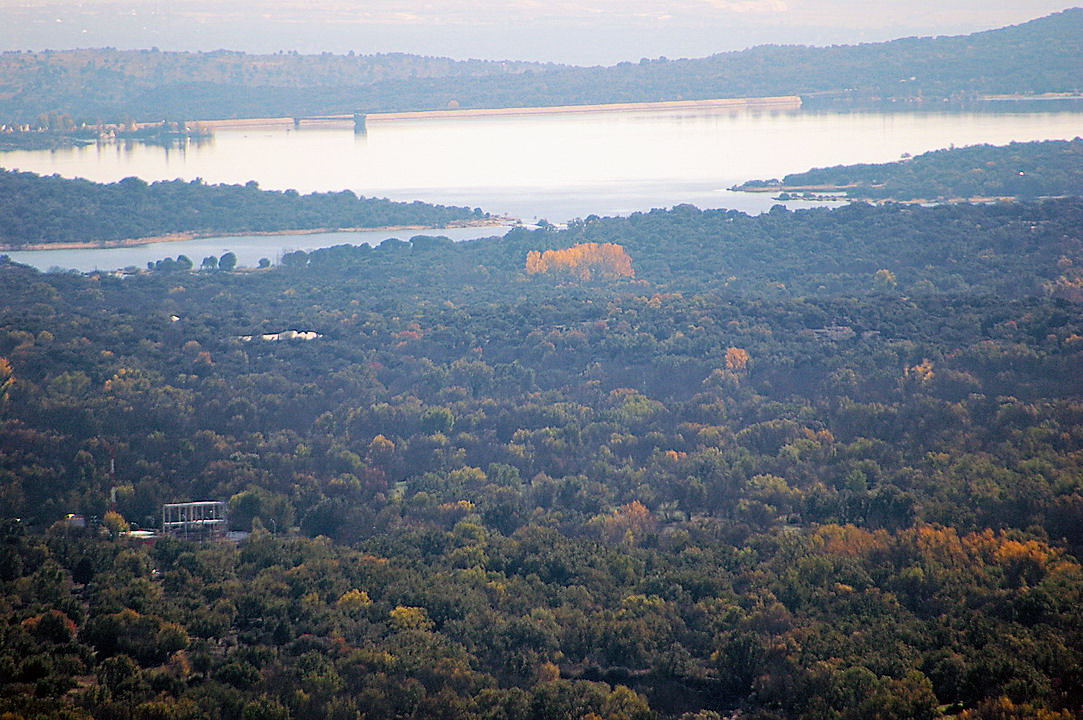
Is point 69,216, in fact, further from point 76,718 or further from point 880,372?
point 76,718

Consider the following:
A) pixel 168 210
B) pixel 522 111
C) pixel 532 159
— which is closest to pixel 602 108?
pixel 522 111

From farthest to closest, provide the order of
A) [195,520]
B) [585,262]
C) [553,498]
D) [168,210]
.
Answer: [168,210] < [585,262] < [553,498] < [195,520]

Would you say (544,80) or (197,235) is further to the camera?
(544,80)

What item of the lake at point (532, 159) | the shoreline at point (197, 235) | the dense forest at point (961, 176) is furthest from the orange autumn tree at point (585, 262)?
the dense forest at point (961, 176)

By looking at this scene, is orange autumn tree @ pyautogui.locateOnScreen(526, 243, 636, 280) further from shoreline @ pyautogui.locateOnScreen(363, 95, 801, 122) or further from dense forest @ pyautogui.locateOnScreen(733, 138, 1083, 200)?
shoreline @ pyautogui.locateOnScreen(363, 95, 801, 122)

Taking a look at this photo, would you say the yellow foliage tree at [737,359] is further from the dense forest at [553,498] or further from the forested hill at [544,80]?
the forested hill at [544,80]

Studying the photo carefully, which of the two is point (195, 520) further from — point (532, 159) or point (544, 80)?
point (544, 80)
